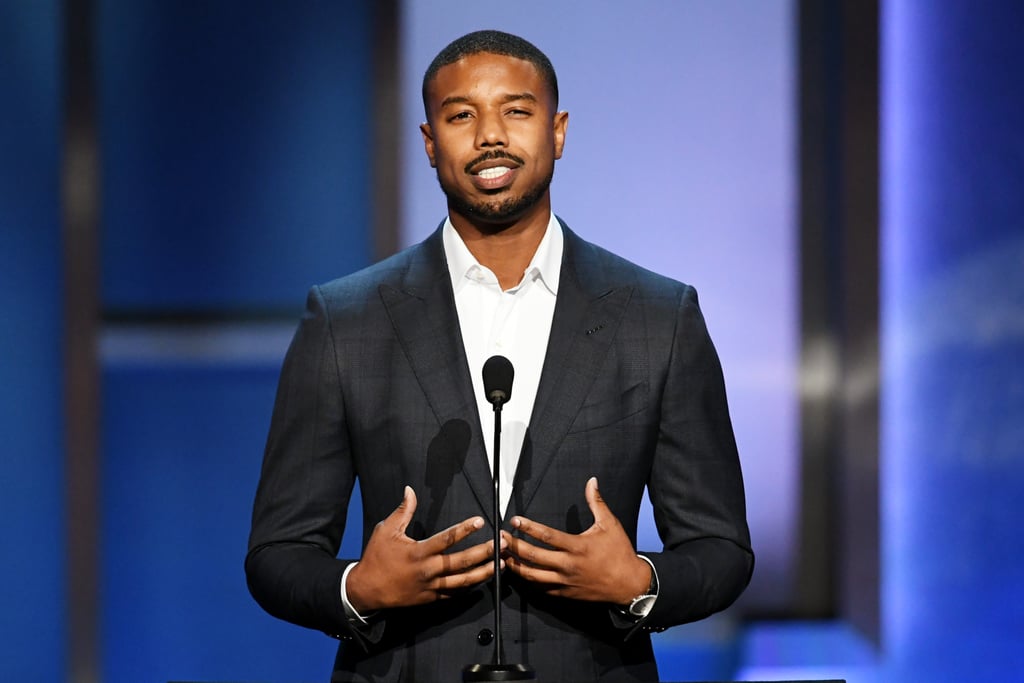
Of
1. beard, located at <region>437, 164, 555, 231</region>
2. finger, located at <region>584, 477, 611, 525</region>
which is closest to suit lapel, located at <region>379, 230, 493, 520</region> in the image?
beard, located at <region>437, 164, 555, 231</region>

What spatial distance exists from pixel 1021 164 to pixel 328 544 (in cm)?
246

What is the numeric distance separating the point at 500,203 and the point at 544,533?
669 millimetres

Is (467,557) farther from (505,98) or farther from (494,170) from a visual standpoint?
(505,98)

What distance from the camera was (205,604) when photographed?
375 cm

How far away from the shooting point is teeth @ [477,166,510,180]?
2260 millimetres

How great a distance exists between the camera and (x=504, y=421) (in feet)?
7.29

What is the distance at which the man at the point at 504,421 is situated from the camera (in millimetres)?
2135

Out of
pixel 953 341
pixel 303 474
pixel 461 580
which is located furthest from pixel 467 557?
pixel 953 341

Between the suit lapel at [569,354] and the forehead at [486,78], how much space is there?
1.04ft

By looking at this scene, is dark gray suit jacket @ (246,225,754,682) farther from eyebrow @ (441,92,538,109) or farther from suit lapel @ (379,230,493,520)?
eyebrow @ (441,92,538,109)

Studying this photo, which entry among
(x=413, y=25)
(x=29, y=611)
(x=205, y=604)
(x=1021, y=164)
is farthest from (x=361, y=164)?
(x=1021, y=164)

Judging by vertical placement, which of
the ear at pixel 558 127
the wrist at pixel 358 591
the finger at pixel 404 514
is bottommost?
the wrist at pixel 358 591

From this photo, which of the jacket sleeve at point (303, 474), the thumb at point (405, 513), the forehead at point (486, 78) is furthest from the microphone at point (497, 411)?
the forehead at point (486, 78)

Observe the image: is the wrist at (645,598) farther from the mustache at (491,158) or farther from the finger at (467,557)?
the mustache at (491,158)
